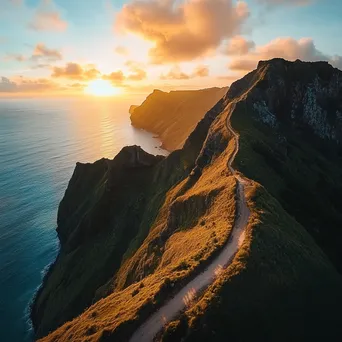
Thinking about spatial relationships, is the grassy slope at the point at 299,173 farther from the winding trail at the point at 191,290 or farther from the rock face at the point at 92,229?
the rock face at the point at 92,229

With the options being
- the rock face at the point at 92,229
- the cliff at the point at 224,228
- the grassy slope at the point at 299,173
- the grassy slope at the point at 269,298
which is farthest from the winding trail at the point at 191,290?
the rock face at the point at 92,229

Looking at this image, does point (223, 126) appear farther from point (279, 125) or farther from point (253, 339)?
point (253, 339)

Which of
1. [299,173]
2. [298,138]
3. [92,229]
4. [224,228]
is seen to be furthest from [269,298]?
[298,138]

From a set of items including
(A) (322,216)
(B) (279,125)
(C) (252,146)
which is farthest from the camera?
(B) (279,125)

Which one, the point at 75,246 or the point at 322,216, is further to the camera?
the point at 75,246

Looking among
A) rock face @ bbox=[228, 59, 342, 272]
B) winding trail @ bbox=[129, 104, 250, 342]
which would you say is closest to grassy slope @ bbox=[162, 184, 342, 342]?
winding trail @ bbox=[129, 104, 250, 342]

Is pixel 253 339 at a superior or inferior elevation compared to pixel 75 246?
superior

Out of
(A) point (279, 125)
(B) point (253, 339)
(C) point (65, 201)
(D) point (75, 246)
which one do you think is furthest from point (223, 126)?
(B) point (253, 339)

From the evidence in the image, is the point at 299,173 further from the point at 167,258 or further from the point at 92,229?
the point at 92,229
